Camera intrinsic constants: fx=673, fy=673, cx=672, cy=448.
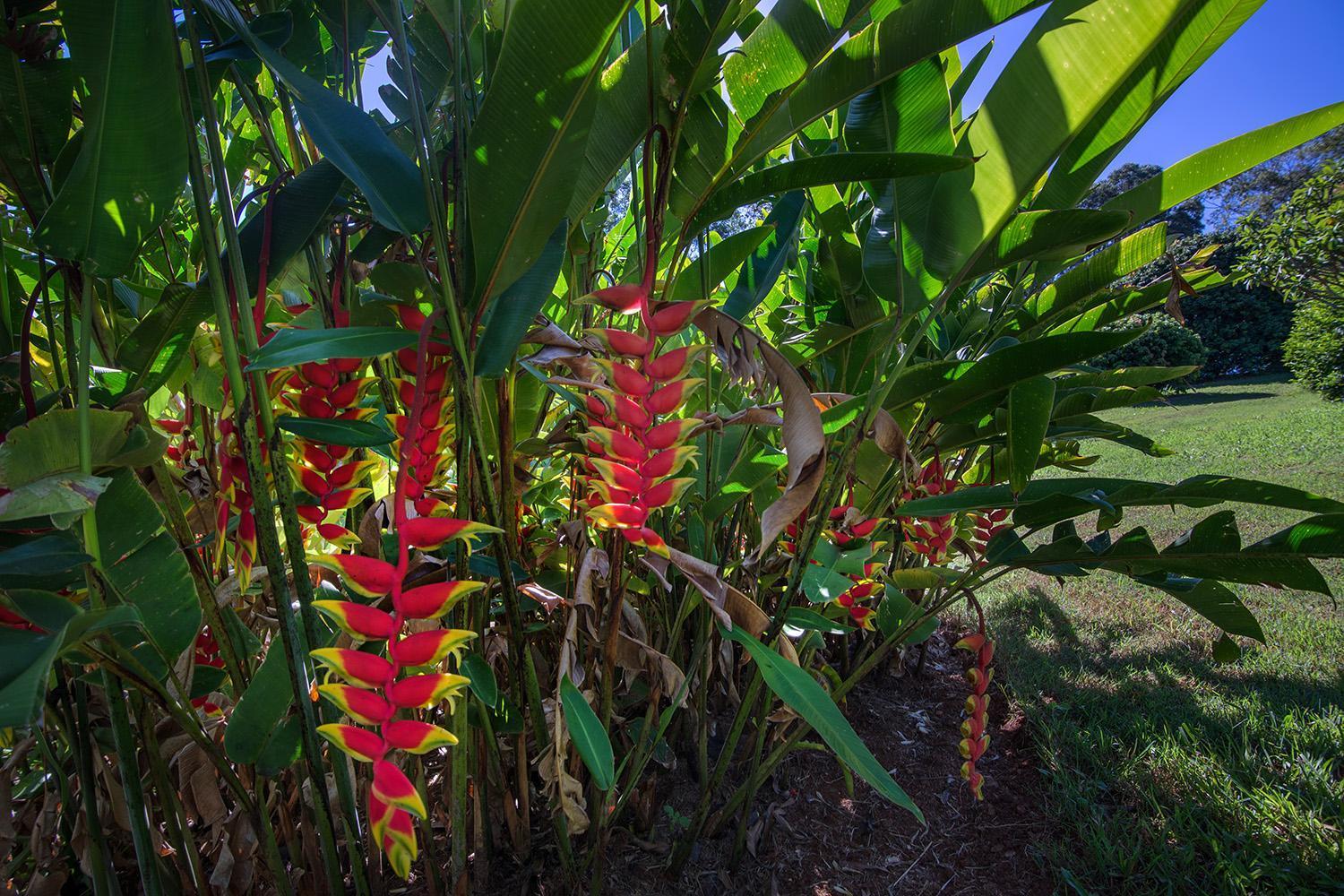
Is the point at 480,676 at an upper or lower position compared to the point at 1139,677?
upper

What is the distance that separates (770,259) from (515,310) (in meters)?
0.59

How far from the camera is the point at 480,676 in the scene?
2.61 ft

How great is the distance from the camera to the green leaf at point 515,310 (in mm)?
742

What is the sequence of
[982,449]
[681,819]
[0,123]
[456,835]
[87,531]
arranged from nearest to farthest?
1. [87,531]
2. [0,123]
3. [456,835]
4. [681,819]
5. [982,449]

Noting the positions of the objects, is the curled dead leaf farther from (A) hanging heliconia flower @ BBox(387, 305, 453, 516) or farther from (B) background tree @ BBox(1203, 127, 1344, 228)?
(B) background tree @ BBox(1203, 127, 1344, 228)

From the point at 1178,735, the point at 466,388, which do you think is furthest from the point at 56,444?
the point at 1178,735

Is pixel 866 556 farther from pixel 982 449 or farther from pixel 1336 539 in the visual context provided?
pixel 982 449

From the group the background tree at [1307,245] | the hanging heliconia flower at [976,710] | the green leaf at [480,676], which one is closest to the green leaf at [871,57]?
the green leaf at [480,676]

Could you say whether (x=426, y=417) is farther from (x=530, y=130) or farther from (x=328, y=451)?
(x=530, y=130)

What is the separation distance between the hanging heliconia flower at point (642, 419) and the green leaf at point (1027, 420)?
0.59 m

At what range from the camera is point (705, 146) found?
33.3 inches

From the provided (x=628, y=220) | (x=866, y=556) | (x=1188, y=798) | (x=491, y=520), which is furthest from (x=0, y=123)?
(x=1188, y=798)

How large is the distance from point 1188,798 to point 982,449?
3.42 feet

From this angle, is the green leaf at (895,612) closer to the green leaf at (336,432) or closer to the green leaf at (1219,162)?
the green leaf at (1219,162)
